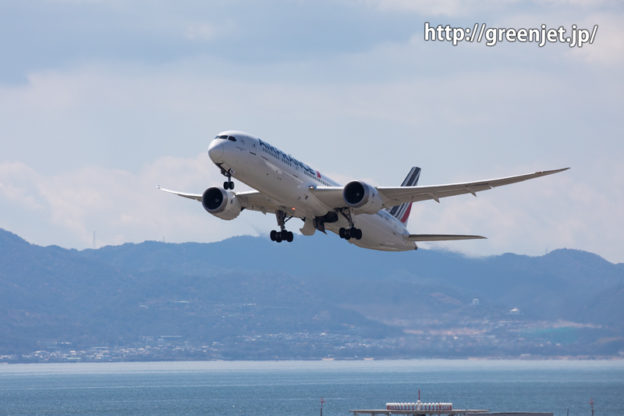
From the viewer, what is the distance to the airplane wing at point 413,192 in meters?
58.4

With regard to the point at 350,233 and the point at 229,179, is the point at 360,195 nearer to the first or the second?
the point at 350,233

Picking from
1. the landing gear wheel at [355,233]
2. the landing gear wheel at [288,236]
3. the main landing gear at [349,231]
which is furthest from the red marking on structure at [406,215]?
the landing gear wheel at [288,236]

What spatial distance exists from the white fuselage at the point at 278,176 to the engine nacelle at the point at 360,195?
2159mm

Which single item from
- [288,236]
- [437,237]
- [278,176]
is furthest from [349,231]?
[437,237]

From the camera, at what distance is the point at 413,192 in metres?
60.8

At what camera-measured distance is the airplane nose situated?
54.3 m

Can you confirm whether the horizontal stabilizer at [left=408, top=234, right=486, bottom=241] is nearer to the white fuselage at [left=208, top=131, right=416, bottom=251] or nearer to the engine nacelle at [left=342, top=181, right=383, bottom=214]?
the white fuselage at [left=208, top=131, right=416, bottom=251]

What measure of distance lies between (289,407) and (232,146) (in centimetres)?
14752

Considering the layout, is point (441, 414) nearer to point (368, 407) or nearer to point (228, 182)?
point (228, 182)

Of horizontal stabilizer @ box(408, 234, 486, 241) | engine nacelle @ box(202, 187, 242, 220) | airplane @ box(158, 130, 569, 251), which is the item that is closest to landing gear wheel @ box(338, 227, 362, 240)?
airplane @ box(158, 130, 569, 251)

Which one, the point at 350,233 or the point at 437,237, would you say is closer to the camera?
the point at 350,233

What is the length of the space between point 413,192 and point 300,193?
272 inches

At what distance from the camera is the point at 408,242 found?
237ft

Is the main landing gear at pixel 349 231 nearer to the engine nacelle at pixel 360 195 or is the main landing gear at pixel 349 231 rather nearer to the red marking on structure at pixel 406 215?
the engine nacelle at pixel 360 195
